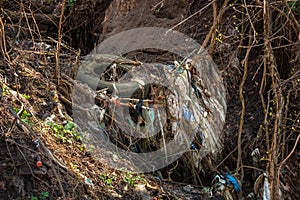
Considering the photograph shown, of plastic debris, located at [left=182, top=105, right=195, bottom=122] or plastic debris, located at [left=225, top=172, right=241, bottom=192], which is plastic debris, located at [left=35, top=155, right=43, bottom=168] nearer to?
plastic debris, located at [left=182, top=105, right=195, bottom=122]

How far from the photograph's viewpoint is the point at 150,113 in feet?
16.2

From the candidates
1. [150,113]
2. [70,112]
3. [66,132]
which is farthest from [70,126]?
[150,113]

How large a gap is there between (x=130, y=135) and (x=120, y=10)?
2151 mm

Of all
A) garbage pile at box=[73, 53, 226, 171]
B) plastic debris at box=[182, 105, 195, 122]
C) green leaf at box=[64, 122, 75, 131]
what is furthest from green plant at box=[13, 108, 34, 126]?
plastic debris at box=[182, 105, 195, 122]

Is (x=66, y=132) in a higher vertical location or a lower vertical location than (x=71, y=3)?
lower

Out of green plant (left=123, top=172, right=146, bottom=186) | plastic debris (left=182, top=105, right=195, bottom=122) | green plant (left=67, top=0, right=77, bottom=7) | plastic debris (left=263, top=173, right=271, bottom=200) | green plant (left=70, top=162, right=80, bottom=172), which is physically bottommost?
plastic debris (left=263, top=173, right=271, bottom=200)

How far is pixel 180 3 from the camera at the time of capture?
630 cm

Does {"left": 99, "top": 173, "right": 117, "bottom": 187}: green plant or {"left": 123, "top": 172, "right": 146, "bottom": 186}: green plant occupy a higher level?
{"left": 99, "top": 173, "right": 117, "bottom": 187}: green plant

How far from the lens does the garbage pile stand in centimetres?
480

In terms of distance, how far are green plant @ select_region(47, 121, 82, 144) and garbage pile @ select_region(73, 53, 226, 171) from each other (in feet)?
0.54

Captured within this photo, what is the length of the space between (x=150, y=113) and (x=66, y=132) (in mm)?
887

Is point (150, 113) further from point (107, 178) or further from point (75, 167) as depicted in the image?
point (75, 167)

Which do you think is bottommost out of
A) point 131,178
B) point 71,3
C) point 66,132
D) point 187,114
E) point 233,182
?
point 233,182

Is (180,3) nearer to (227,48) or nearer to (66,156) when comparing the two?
(227,48)
